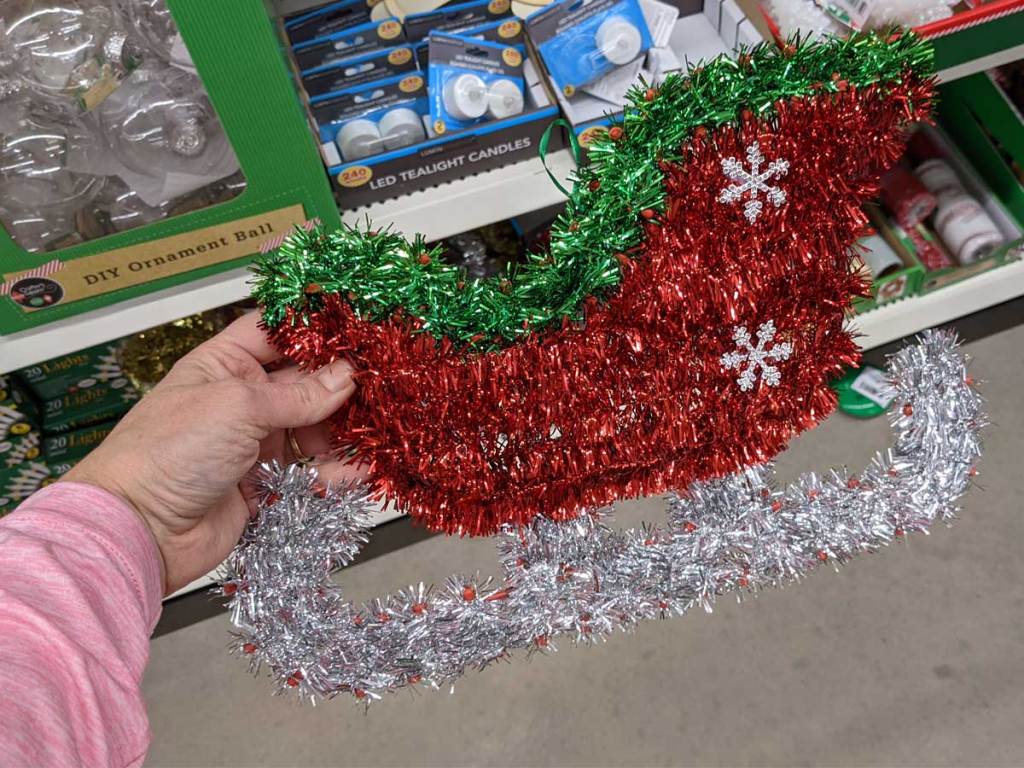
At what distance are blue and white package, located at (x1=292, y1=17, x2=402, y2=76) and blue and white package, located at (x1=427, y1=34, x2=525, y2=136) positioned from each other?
8 cm

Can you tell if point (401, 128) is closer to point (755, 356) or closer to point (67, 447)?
point (755, 356)

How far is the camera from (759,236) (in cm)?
79

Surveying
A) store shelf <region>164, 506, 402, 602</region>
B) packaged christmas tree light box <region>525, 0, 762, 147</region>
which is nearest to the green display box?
store shelf <region>164, 506, 402, 602</region>

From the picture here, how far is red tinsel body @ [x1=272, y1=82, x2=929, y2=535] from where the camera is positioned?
754 millimetres

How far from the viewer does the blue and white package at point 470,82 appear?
97cm

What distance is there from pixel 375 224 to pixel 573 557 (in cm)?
46

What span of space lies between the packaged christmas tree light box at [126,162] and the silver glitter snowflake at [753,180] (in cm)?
41

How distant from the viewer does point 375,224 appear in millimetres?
1007

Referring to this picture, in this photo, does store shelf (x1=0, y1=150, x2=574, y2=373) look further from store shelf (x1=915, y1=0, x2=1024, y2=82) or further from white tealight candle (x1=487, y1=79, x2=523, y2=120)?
store shelf (x1=915, y1=0, x2=1024, y2=82)

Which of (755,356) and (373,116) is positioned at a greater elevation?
(373,116)

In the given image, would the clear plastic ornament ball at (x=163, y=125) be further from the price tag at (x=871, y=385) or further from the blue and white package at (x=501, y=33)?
the price tag at (x=871, y=385)

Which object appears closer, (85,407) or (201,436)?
(201,436)

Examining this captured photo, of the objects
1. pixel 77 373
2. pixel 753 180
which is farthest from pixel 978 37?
pixel 77 373

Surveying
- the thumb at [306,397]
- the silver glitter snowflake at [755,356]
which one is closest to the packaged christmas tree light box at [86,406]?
the thumb at [306,397]
